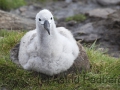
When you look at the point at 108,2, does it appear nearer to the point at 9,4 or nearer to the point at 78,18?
the point at 78,18

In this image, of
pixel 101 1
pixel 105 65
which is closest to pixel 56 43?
pixel 105 65

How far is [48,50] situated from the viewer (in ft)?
18.7

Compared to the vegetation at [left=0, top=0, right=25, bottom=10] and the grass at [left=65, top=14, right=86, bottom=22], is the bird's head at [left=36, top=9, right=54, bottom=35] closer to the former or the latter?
the vegetation at [left=0, top=0, right=25, bottom=10]

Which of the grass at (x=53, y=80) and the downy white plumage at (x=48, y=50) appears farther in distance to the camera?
the grass at (x=53, y=80)

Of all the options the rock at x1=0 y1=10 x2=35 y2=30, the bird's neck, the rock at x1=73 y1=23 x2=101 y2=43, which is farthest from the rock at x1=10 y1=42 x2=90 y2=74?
the rock at x1=73 y1=23 x2=101 y2=43

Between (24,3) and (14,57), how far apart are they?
835 centimetres

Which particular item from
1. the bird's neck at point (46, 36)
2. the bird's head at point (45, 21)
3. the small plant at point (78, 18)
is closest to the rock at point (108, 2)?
the small plant at point (78, 18)

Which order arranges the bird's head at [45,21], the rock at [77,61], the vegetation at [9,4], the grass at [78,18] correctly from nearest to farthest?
the bird's head at [45,21]
the rock at [77,61]
the vegetation at [9,4]
the grass at [78,18]

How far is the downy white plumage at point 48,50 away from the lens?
18.4ft

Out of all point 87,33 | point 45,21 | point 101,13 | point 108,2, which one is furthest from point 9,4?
point 45,21

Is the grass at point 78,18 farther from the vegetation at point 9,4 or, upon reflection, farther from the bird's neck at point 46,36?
the bird's neck at point 46,36

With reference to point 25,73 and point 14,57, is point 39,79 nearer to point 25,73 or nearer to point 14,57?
point 25,73

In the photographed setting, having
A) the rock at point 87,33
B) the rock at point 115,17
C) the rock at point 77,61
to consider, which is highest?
the rock at point 77,61

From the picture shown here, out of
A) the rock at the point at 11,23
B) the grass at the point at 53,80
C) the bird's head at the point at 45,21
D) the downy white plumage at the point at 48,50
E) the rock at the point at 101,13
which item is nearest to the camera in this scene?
the bird's head at the point at 45,21
